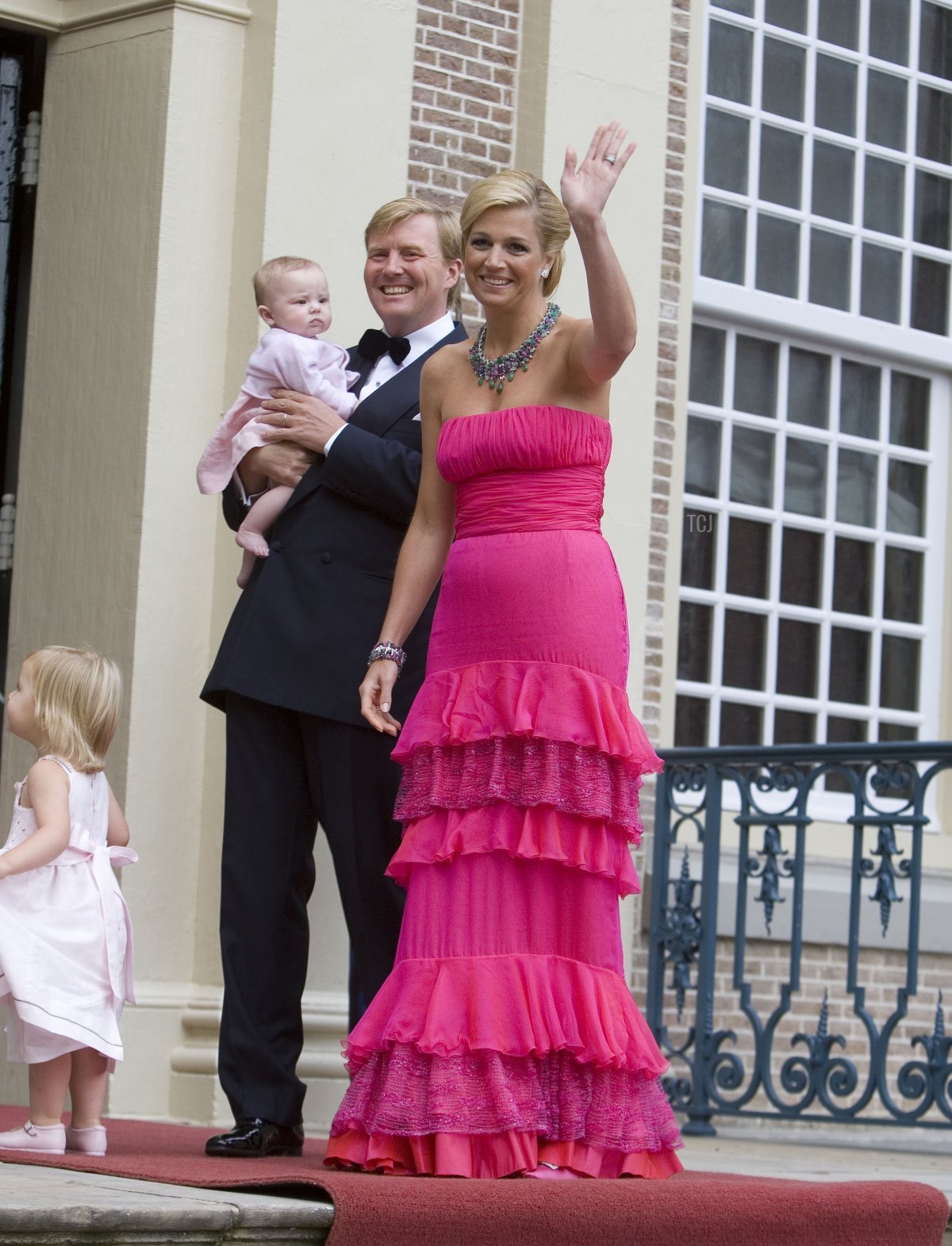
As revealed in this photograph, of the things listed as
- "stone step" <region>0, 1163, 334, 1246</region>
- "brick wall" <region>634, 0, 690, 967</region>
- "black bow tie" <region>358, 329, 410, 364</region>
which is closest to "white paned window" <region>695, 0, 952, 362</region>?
"brick wall" <region>634, 0, 690, 967</region>

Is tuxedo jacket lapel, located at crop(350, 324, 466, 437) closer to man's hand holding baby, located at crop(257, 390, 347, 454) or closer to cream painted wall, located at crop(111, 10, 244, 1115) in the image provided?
man's hand holding baby, located at crop(257, 390, 347, 454)

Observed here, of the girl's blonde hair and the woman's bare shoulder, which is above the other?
the woman's bare shoulder

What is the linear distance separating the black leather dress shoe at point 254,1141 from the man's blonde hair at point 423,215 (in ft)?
6.28

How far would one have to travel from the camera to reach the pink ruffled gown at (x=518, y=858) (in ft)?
13.2

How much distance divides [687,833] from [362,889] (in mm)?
3879

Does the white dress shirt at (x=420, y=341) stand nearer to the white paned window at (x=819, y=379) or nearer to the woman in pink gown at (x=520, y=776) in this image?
the woman in pink gown at (x=520, y=776)

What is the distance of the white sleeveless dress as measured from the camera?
4.31m

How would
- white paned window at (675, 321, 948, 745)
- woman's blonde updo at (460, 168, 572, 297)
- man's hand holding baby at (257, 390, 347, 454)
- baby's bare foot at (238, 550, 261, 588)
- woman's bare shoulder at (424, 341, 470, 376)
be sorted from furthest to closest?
white paned window at (675, 321, 948, 745) < baby's bare foot at (238, 550, 261, 588) < man's hand holding baby at (257, 390, 347, 454) < woman's bare shoulder at (424, 341, 470, 376) < woman's blonde updo at (460, 168, 572, 297)

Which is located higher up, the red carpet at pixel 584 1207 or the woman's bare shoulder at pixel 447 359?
the woman's bare shoulder at pixel 447 359

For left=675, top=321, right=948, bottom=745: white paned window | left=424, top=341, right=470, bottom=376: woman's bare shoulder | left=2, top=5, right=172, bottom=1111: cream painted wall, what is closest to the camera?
left=424, top=341, right=470, bottom=376: woman's bare shoulder

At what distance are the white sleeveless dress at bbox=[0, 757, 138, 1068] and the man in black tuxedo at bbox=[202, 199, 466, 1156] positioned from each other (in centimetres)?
27

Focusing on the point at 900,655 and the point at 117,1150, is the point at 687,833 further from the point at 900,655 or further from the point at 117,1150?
the point at 117,1150

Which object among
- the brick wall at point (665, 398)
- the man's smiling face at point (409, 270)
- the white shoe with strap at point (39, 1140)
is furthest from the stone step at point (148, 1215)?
the brick wall at point (665, 398)

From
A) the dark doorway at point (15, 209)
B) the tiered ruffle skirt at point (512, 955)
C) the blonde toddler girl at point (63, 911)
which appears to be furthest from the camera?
the dark doorway at point (15, 209)
